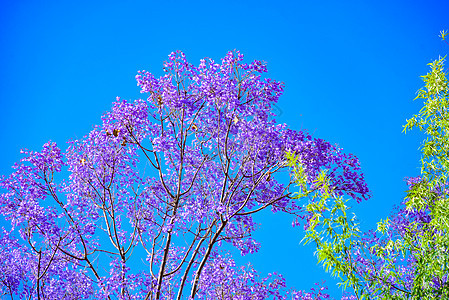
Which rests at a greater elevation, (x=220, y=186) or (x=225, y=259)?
(x=220, y=186)

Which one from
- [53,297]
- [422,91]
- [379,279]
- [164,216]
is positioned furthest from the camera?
[53,297]

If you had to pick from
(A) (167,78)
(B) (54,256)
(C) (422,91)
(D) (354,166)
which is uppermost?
(A) (167,78)

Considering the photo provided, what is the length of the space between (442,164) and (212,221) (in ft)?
12.3

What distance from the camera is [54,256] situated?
26.1 feet

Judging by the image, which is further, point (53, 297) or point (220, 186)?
point (53, 297)

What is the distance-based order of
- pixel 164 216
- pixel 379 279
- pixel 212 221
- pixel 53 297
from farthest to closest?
pixel 53 297
pixel 164 216
pixel 212 221
pixel 379 279

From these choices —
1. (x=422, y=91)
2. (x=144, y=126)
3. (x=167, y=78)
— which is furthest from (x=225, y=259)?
(x=422, y=91)

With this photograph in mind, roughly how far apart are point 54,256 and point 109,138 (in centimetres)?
235

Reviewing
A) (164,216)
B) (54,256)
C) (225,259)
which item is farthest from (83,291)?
(225,259)

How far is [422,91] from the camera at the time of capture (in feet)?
16.7

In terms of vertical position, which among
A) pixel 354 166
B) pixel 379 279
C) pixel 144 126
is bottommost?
pixel 379 279

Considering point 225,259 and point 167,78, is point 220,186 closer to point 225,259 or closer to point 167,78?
point 225,259

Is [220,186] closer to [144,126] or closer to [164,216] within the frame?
[164,216]

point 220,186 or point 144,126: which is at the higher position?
point 144,126
